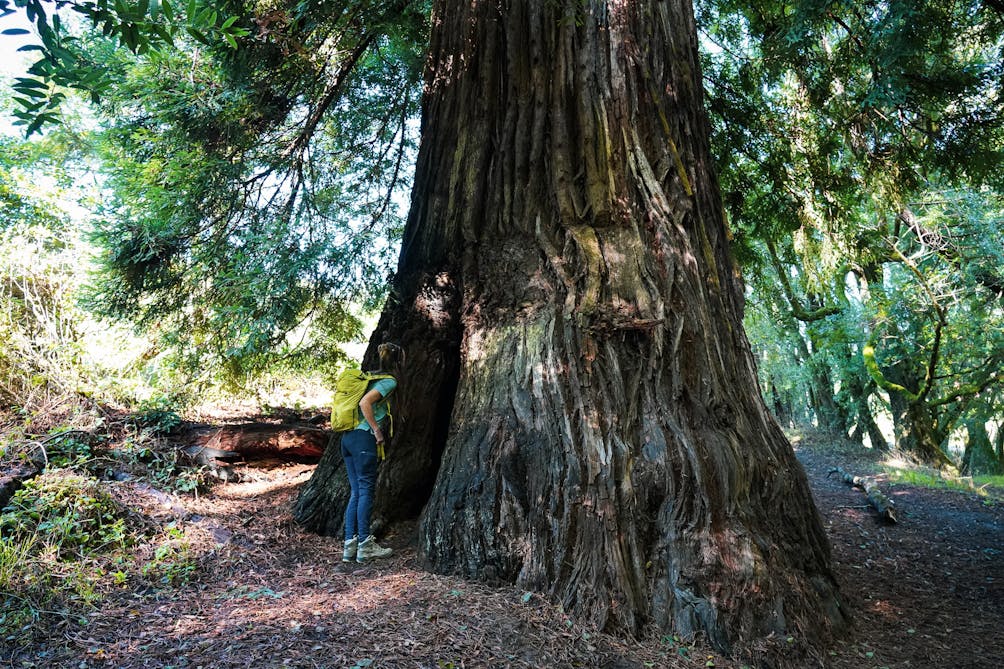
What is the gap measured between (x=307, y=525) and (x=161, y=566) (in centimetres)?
118

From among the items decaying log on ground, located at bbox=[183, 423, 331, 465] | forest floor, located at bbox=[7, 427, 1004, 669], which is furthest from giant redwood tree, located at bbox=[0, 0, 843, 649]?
decaying log on ground, located at bbox=[183, 423, 331, 465]

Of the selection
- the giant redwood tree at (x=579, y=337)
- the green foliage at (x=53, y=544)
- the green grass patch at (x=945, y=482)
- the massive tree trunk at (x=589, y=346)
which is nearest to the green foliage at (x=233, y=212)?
the giant redwood tree at (x=579, y=337)

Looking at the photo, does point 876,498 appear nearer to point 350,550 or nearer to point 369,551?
point 369,551

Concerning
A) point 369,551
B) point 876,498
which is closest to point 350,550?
point 369,551

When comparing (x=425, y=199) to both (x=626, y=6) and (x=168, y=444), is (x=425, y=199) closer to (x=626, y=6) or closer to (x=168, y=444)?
(x=626, y=6)

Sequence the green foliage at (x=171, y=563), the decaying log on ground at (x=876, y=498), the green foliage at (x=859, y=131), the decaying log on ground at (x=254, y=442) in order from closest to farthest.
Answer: the green foliage at (x=171, y=563)
the green foliage at (x=859, y=131)
the decaying log on ground at (x=254, y=442)
the decaying log on ground at (x=876, y=498)

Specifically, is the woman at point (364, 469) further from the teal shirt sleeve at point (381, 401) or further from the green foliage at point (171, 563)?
the green foliage at point (171, 563)

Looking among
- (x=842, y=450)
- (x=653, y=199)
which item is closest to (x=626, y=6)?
(x=653, y=199)

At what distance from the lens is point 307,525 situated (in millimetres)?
5227

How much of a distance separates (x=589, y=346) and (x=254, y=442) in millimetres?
4307

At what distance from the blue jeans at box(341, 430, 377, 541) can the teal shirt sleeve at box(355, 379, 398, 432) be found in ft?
0.18

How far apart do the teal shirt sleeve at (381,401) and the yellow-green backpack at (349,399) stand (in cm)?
3

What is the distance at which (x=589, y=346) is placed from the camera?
4508 mm

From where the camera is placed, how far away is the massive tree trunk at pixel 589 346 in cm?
398
